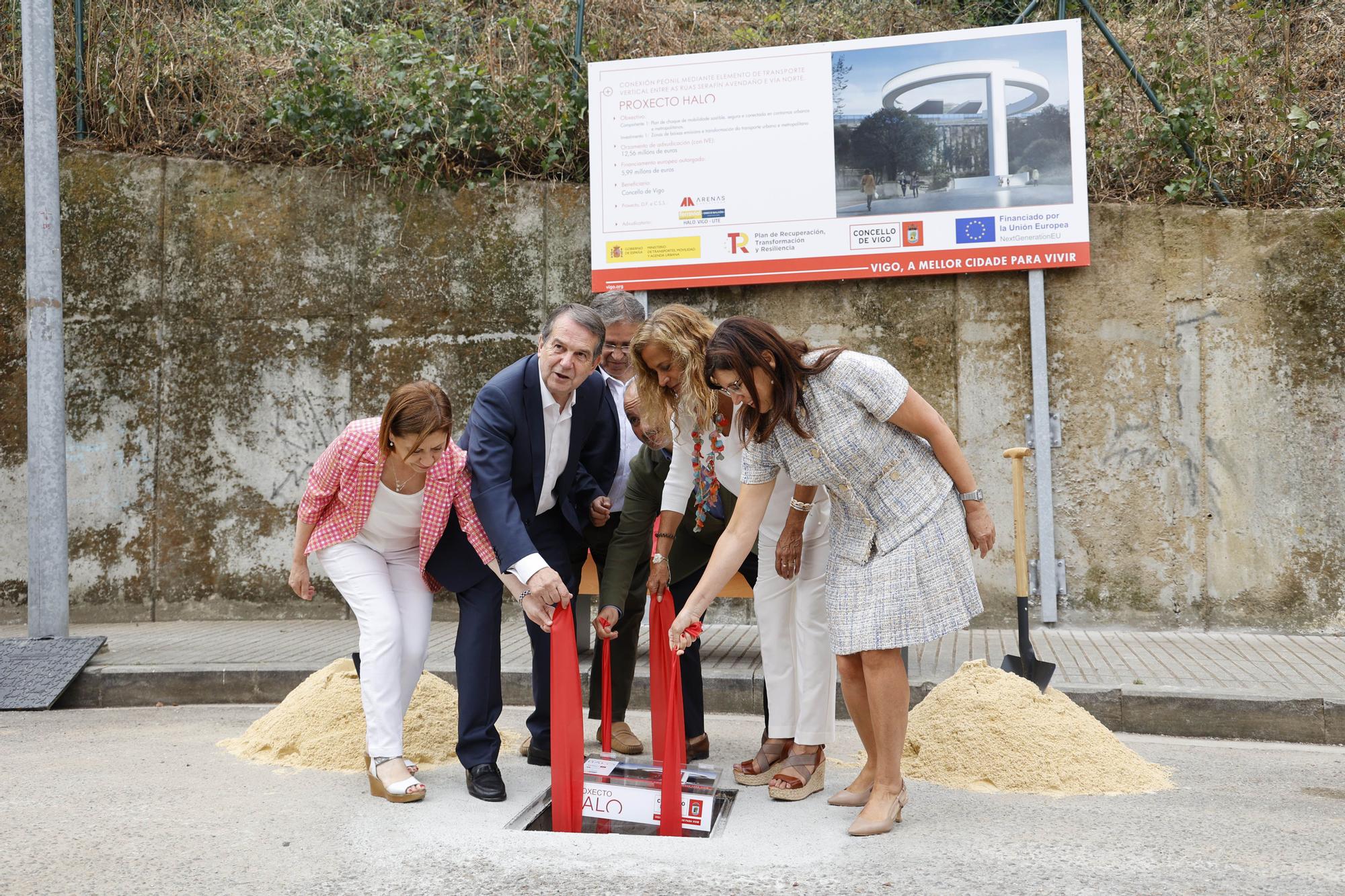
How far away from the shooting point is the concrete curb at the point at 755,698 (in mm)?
4895

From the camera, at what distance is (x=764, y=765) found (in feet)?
13.4

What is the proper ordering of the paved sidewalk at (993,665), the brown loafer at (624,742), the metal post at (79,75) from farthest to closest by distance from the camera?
the metal post at (79,75) → the paved sidewalk at (993,665) → the brown loafer at (624,742)

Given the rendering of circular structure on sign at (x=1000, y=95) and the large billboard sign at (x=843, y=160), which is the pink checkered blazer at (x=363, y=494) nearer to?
the large billboard sign at (x=843, y=160)

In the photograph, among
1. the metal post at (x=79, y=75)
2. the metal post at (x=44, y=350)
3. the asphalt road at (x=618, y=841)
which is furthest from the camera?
the metal post at (x=79, y=75)

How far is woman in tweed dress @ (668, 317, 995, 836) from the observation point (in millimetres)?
3326

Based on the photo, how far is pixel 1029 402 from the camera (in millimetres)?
7402

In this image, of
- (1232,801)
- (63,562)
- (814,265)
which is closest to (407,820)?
(1232,801)

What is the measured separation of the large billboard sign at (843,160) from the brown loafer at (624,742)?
397cm

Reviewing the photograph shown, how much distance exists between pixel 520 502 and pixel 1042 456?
439cm

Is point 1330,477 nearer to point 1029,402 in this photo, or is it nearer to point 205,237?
point 1029,402

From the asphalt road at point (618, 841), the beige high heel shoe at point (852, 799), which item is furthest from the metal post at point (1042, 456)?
the beige high heel shoe at point (852, 799)

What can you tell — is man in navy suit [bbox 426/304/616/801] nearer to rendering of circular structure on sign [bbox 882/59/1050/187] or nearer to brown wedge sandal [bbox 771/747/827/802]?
brown wedge sandal [bbox 771/747/827/802]

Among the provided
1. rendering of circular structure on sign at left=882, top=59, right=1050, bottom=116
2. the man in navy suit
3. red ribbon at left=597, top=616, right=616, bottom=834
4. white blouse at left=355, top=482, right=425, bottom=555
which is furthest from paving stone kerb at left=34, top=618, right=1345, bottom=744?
rendering of circular structure on sign at left=882, top=59, right=1050, bottom=116

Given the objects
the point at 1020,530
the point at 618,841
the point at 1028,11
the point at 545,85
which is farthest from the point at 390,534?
the point at 1028,11
